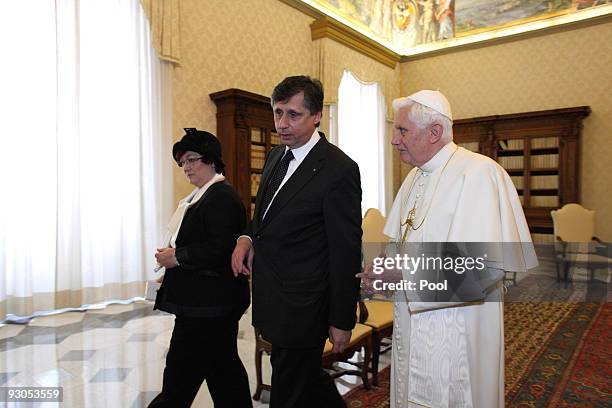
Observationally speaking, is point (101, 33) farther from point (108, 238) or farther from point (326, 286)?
point (326, 286)

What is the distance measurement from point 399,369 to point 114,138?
4.94m

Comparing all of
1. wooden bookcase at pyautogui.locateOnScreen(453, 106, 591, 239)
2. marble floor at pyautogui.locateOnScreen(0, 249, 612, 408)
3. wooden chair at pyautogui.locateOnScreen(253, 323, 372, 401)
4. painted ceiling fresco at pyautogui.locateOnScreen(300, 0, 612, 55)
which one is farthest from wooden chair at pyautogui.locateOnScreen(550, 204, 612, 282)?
wooden chair at pyautogui.locateOnScreen(253, 323, 372, 401)

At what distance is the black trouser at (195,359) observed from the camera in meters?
2.07

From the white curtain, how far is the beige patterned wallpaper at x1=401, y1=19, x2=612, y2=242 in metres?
1.63

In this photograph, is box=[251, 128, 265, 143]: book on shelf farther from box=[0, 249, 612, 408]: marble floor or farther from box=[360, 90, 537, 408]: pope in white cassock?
box=[360, 90, 537, 408]: pope in white cassock

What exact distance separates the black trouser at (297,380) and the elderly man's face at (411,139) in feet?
3.05

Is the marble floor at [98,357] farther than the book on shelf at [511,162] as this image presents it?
No

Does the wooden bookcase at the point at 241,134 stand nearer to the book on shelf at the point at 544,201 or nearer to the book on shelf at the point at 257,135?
the book on shelf at the point at 257,135

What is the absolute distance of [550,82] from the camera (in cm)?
937

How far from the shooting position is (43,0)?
499 cm

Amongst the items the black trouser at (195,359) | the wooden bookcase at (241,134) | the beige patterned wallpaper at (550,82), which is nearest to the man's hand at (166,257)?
the black trouser at (195,359)

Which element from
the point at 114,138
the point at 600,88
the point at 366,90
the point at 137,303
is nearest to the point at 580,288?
the point at 600,88

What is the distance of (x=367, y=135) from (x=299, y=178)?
863 centimetres

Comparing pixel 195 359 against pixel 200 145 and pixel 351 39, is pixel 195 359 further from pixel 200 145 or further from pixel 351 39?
pixel 351 39
